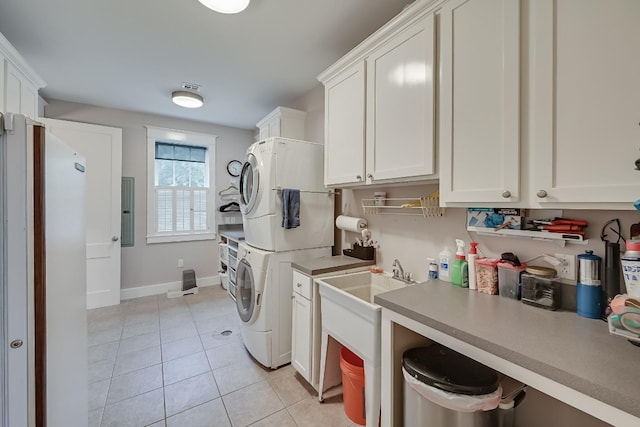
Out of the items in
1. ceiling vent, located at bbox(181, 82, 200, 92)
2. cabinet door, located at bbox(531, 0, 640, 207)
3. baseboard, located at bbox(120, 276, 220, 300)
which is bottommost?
baseboard, located at bbox(120, 276, 220, 300)

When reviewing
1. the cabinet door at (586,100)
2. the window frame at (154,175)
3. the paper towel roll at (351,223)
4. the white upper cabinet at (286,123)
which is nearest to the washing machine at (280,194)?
the paper towel roll at (351,223)

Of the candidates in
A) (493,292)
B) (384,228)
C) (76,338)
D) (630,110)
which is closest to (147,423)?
(76,338)

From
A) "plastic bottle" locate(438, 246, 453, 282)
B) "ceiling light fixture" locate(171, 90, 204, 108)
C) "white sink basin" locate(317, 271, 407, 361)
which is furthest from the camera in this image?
"ceiling light fixture" locate(171, 90, 204, 108)

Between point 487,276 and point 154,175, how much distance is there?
4.20 m

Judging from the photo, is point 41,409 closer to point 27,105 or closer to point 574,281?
point 574,281

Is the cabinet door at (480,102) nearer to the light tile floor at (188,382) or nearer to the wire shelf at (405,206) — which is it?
the wire shelf at (405,206)

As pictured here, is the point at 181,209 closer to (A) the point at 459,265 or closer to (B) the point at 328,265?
(B) the point at 328,265

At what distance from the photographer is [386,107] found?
1.63m

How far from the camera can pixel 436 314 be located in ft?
3.63

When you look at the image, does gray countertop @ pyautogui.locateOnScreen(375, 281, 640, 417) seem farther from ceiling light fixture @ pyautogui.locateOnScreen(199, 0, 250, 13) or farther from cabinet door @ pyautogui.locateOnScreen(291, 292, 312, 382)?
ceiling light fixture @ pyautogui.locateOnScreen(199, 0, 250, 13)

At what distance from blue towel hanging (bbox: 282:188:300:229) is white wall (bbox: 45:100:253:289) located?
102 inches

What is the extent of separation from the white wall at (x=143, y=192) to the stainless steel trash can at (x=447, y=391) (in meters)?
3.76

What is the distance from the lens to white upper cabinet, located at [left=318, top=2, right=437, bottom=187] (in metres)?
1.41

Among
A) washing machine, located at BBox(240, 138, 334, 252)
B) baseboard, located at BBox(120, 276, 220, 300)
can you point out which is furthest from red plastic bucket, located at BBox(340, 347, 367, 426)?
baseboard, located at BBox(120, 276, 220, 300)
